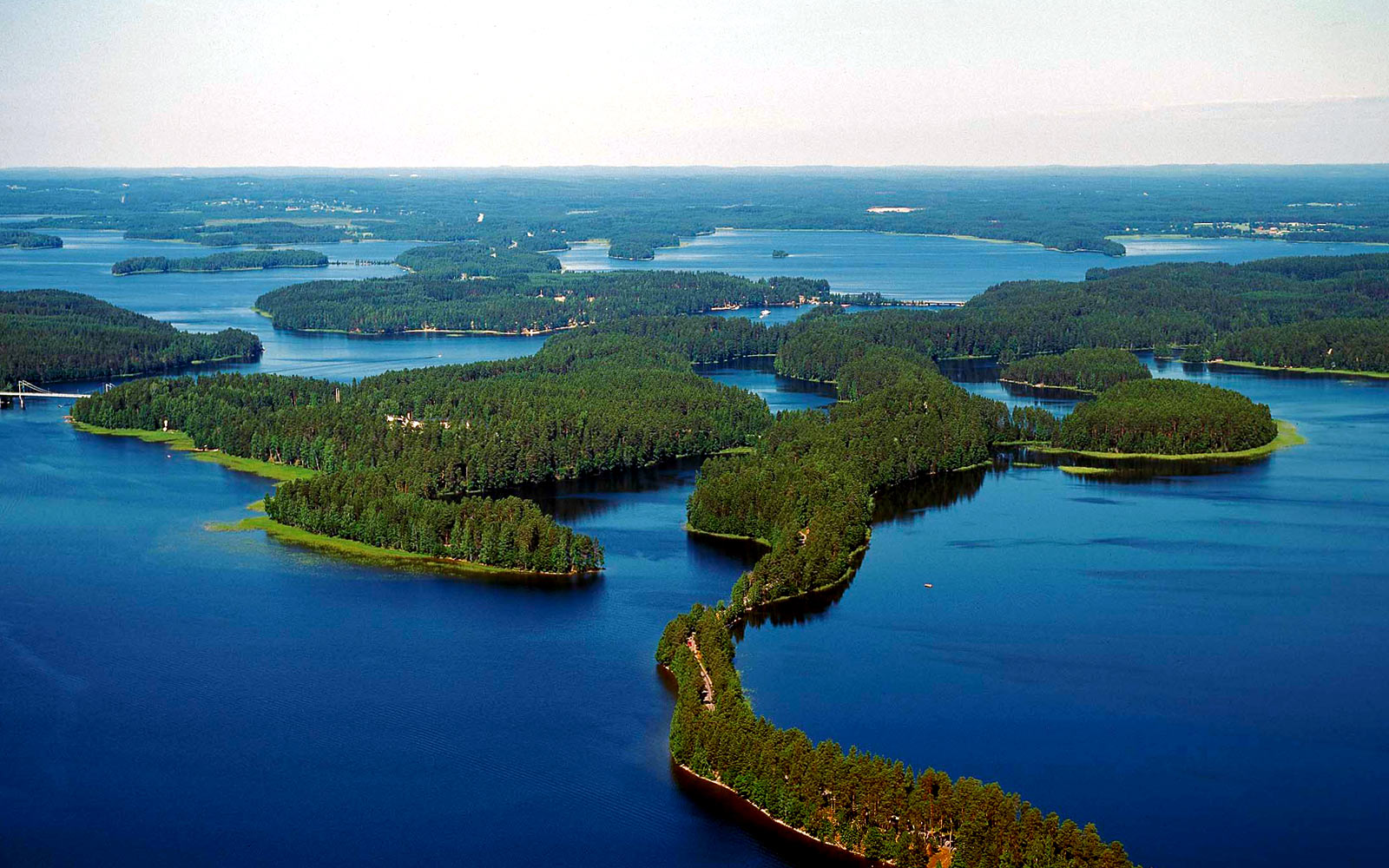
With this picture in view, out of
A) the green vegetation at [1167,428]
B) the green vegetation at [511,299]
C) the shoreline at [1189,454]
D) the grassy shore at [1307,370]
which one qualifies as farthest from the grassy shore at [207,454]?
the grassy shore at [1307,370]

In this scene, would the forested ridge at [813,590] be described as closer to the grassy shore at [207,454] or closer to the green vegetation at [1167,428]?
the green vegetation at [1167,428]

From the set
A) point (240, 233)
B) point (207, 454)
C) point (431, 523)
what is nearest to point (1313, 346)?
point (431, 523)

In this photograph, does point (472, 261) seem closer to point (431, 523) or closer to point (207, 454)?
point (207, 454)

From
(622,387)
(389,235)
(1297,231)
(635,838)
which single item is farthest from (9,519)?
(1297,231)

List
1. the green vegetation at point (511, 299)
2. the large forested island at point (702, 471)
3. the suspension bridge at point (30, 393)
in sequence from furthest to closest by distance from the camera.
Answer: the green vegetation at point (511, 299)
the suspension bridge at point (30, 393)
the large forested island at point (702, 471)

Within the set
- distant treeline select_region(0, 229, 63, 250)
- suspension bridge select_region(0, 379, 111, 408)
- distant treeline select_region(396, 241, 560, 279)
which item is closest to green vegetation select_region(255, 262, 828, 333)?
distant treeline select_region(396, 241, 560, 279)

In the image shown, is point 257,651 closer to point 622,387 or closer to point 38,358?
point 622,387
